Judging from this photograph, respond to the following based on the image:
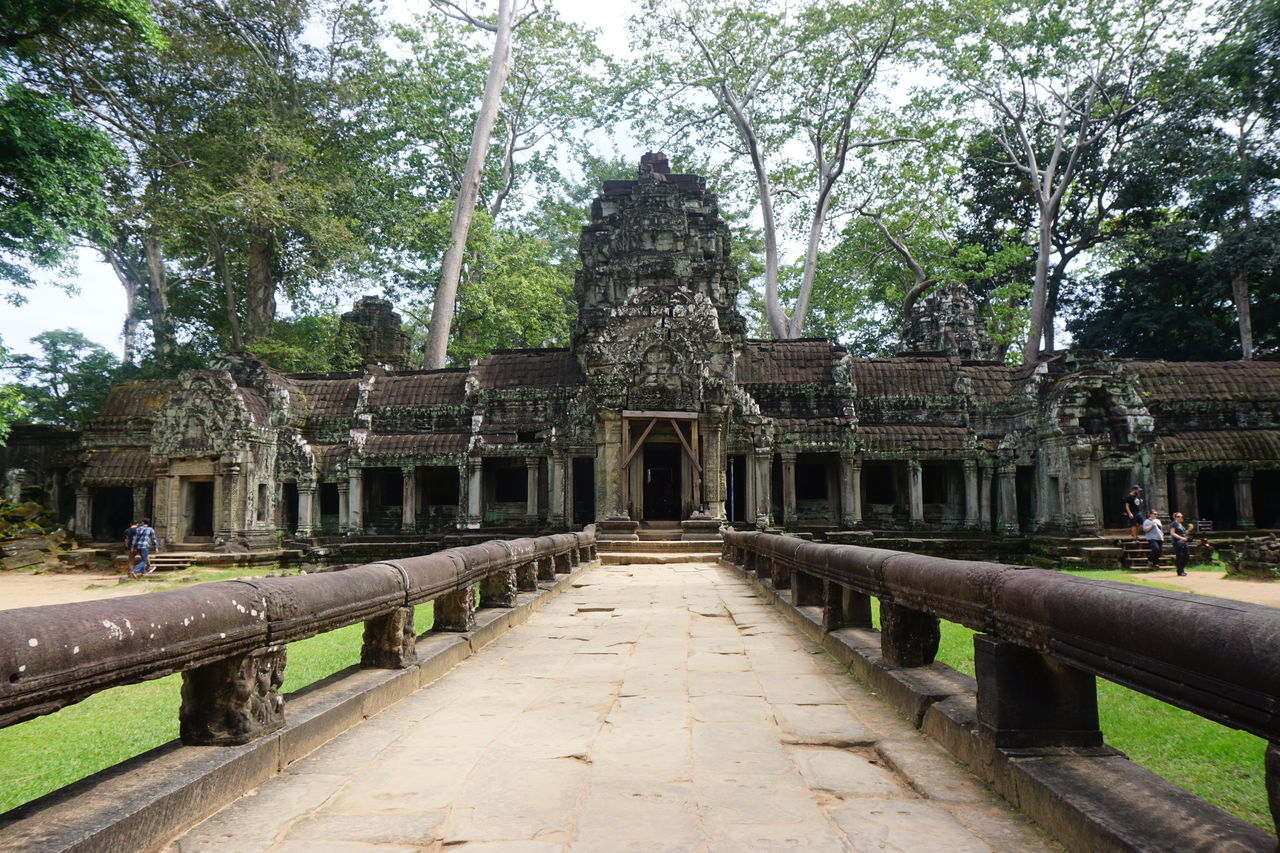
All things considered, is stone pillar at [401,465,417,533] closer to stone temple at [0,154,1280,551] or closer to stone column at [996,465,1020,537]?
stone temple at [0,154,1280,551]

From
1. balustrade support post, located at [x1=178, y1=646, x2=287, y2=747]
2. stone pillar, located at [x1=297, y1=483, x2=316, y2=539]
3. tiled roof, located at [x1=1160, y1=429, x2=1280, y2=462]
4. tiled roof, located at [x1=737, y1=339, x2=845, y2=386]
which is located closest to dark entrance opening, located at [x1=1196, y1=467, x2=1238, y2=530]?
tiled roof, located at [x1=1160, y1=429, x2=1280, y2=462]

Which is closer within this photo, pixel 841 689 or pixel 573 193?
pixel 841 689

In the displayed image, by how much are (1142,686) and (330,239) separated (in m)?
26.9

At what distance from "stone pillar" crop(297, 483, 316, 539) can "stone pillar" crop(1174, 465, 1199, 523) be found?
78.7ft

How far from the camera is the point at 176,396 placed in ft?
71.5

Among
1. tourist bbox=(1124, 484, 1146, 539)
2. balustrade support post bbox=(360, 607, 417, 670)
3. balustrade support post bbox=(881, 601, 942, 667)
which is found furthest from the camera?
tourist bbox=(1124, 484, 1146, 539)

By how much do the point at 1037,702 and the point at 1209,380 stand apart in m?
25.4

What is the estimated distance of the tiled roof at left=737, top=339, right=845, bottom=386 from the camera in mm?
23047

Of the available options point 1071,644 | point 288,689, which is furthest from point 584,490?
point 1071,644

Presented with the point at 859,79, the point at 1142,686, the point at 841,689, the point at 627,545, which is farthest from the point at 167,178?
the point at 1142,686

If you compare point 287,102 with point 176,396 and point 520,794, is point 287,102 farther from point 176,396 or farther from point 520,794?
point 520,794

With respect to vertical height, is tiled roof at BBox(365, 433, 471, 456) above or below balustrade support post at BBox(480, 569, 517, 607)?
above

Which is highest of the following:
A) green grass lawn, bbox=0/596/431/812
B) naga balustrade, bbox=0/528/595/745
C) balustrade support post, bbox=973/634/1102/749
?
naga balustrade, bbox=0/528/595/745

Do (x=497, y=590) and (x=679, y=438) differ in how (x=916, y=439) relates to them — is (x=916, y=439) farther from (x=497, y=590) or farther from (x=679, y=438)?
(x=497, y=590)
